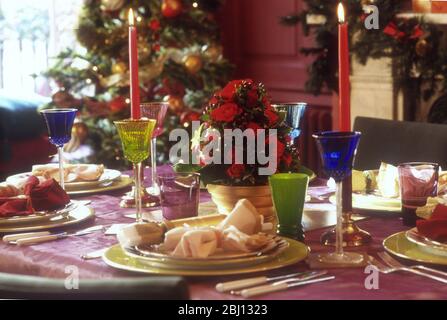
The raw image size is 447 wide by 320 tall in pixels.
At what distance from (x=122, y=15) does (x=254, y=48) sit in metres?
0.95

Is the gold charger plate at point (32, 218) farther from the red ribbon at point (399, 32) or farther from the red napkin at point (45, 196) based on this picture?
the red ribbon at point (399, 32)

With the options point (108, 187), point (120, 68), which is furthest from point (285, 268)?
point (120, 68)

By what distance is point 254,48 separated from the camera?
5.12 m

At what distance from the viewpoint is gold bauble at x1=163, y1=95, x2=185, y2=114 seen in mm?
4398

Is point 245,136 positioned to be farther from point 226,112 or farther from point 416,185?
point 416,185

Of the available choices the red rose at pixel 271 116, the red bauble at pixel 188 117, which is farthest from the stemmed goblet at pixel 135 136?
the red bauble at pixel 188 117

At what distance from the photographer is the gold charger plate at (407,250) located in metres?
1.47

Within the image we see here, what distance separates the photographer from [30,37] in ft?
18.7

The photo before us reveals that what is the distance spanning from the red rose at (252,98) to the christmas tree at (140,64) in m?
2.57

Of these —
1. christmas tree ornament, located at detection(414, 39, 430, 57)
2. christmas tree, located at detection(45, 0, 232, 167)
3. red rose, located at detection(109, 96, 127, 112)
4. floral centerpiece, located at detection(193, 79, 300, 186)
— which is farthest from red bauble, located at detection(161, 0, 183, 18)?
floral centerpiece, located at detection(193, 79, 300, 186)

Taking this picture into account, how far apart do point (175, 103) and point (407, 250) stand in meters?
2.95

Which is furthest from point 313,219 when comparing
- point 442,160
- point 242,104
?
point 442,160

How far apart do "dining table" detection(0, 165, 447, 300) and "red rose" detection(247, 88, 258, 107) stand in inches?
10.2
